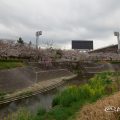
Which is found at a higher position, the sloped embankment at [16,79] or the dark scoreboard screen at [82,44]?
the dark scoreboard screen at [82,44]

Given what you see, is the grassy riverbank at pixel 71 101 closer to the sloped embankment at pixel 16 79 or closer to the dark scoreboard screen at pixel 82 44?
the sloped embankment at pixel 16 79

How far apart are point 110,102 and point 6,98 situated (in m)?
17.6

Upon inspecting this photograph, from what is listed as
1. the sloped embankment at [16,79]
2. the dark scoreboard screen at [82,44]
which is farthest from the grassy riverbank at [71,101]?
the dark scoreboard screen at [82,44]

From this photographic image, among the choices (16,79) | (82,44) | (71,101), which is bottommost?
(16,79)

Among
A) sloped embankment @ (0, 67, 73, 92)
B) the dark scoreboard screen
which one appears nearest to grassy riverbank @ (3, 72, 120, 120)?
sloped embankment @ (0, 67, 73, 92)

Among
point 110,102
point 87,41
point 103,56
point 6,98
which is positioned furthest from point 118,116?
point 87,41

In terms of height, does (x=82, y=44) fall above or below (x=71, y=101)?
above

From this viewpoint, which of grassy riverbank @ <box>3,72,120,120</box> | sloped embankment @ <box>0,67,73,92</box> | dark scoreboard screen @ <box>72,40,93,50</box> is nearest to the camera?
grassy riverbank @ <box>3,72,120,120</box>

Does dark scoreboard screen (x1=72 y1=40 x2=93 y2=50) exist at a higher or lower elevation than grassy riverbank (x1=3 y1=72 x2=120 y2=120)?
higher

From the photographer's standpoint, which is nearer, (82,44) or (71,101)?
(71,101)

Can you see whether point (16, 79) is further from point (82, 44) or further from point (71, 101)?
point (82, 44)

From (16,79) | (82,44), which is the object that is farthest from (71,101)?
(82,44)

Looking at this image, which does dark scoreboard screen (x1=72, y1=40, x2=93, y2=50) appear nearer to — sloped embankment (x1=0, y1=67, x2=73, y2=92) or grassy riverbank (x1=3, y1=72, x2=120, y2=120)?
sloped embankment (x1=0, y1=67, x2=73, y2=92)

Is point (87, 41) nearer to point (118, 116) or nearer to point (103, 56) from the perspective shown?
point (103, 56)
